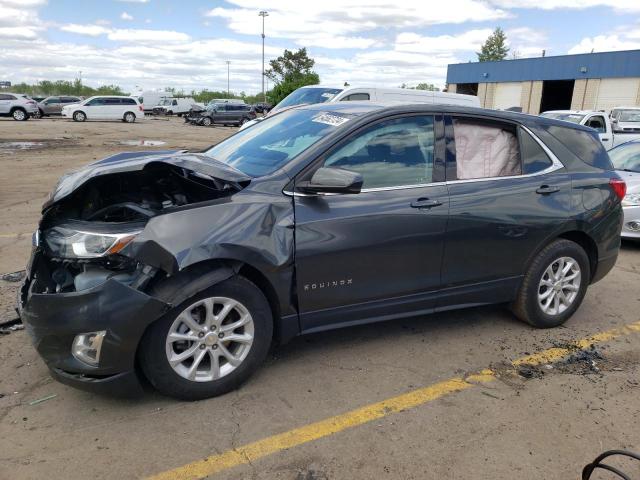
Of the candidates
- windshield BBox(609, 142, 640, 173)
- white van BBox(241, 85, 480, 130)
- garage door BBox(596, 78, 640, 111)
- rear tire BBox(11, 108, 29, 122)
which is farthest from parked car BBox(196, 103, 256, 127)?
windshield BBox(609, 142, 640, 173)

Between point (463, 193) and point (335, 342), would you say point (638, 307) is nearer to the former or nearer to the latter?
point (463, 193)

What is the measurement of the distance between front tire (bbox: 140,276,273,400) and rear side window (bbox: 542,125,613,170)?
9.49 feet

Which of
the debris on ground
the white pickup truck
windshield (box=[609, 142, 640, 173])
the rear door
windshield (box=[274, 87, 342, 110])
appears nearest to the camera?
the rear door

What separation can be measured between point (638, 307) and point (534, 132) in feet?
6.98

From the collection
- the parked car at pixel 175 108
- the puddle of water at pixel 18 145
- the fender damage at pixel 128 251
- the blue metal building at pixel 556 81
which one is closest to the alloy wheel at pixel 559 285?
the fender damage at pixel 128 251

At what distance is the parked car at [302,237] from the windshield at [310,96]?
715cm

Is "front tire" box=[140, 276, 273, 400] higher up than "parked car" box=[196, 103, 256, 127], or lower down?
lower down

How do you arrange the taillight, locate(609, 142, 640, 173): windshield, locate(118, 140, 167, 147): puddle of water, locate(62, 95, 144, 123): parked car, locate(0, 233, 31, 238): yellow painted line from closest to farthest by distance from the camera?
the taillight
locate(0, 233, 31, 238): yellow painted line
locate(609, 142, 640, 173): windshield
locate(118, 140, 167, 147): puddle of water
locate(62, 95, 144, 123): parked car

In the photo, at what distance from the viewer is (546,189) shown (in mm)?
4258

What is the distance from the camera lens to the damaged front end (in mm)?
2857

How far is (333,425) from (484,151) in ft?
7.71

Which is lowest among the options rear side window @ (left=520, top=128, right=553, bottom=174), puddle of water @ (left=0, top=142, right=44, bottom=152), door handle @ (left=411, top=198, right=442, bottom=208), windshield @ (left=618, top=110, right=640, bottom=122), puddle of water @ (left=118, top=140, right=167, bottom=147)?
puddle of water @ (left=0, top=142, right=44, bottom=152)

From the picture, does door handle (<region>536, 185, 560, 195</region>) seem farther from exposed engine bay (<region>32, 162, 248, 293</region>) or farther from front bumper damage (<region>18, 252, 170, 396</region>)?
front bumper damage (<region>18, 252, 170, 396</region>)

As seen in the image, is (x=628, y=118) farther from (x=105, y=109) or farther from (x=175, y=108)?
→ (x=175, y=108)
